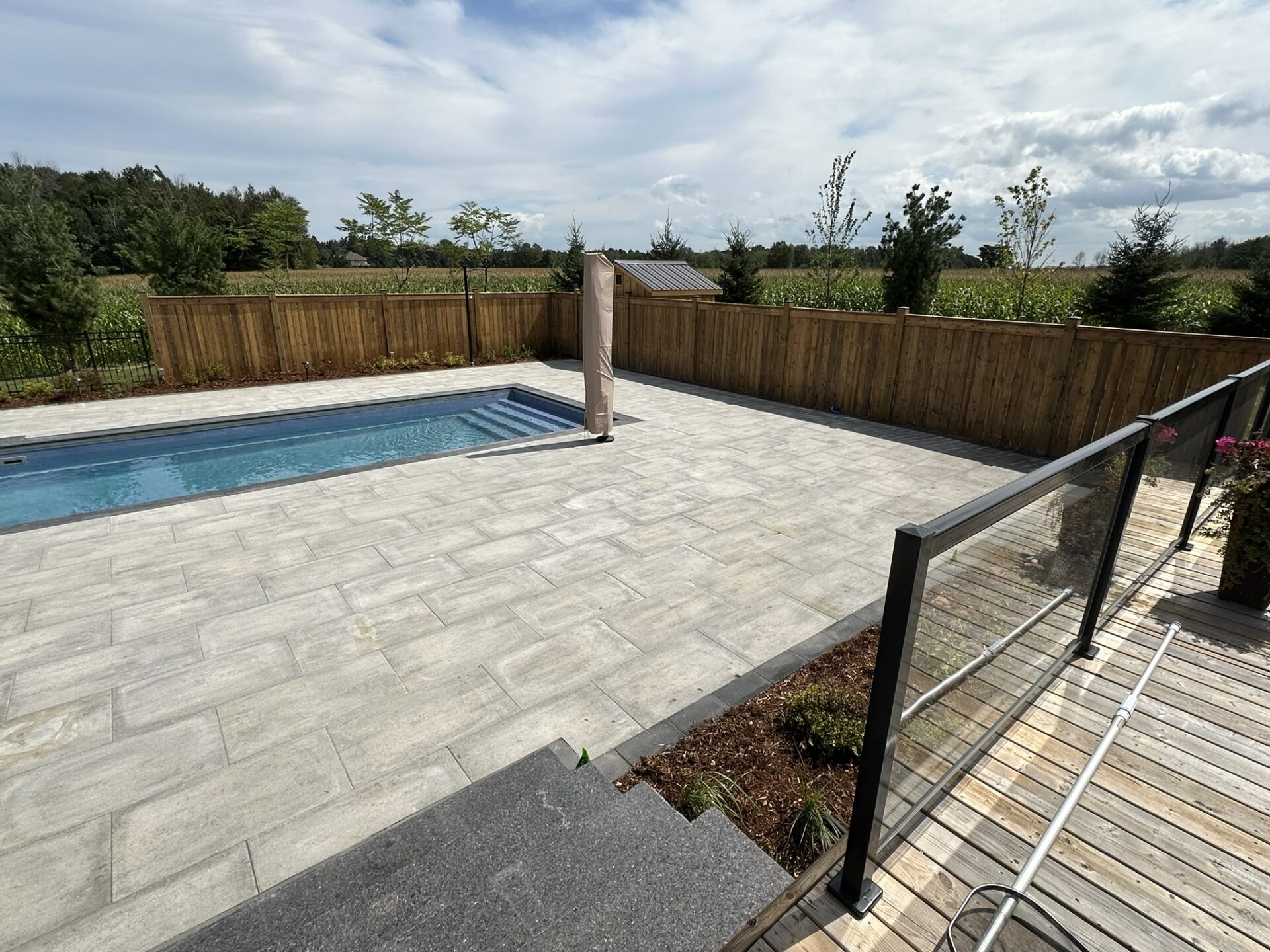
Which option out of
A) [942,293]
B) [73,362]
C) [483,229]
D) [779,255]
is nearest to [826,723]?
[73,362]

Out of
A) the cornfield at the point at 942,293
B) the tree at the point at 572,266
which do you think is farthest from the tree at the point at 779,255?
the tree at the point at 572,266

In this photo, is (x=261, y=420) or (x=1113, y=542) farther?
(x=261, y=420)

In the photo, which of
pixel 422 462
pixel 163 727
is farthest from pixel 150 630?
pixel 422 462

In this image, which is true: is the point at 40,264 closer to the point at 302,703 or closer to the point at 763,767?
the point at 302,703

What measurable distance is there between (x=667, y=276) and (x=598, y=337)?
9458 mm

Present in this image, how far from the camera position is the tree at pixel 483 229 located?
73.3 feet

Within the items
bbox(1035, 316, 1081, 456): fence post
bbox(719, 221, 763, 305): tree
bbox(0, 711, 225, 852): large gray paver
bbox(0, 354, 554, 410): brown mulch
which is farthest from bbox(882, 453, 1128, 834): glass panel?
bbox(719, 221, 763, 305): tree

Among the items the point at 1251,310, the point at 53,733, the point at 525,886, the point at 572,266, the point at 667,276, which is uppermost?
the point at 572,266

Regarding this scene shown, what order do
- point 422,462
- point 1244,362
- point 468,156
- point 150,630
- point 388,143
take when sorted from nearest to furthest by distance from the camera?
point 150,630 → point 1244,362 → point 422,462 → point 388,143 → point 468,156

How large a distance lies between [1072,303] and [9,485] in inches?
711

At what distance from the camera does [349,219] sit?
71.2 ft

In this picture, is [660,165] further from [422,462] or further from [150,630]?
[150,630]

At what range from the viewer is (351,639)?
3596 mm

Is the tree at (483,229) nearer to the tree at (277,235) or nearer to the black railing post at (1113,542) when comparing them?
the tree at (277,235)
